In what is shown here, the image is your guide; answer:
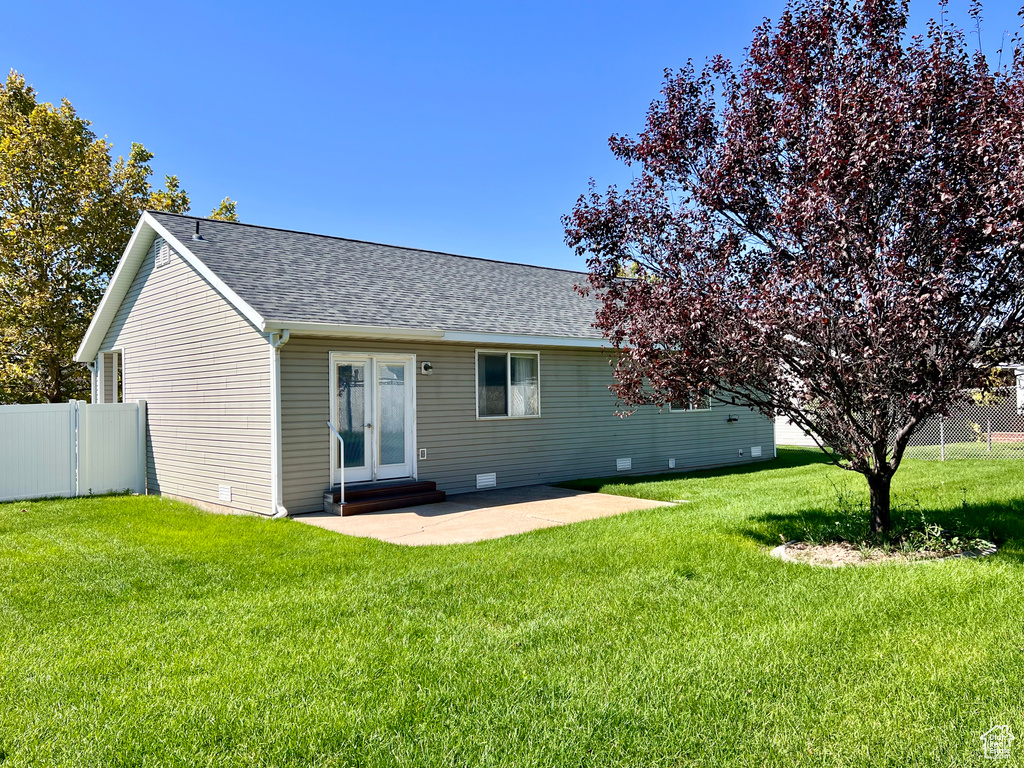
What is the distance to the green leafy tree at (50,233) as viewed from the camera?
18.9 metres

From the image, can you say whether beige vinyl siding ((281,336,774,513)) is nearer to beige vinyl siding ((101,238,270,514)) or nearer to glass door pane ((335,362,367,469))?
glass door pane ((335,362,367,469))

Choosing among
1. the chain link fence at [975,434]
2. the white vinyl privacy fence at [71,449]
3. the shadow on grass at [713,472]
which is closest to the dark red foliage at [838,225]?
the shadow on grass at [713,472]

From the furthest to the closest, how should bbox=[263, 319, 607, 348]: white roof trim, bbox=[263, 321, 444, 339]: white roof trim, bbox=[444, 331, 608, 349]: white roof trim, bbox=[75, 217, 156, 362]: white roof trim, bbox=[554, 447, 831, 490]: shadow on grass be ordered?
bbox=[75, 217, 156, 362]: white roof trim
bbox=[554, 447, 831, 490]: shadow on grass
bbox=[444, 331, 608, 349]: white roof trim
bbox=[263, 319, 607, 348]: white roof trim
bbox=[263, 321, 444, 339]: white roof trim

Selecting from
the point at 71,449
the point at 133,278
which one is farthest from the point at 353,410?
the point at 133,278

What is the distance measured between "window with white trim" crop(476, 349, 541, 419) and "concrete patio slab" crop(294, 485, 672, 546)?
61.8 inches

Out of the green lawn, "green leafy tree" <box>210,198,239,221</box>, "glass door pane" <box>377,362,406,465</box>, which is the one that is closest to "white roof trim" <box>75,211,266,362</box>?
"glass door pane" <box>377,362,406,465</box>

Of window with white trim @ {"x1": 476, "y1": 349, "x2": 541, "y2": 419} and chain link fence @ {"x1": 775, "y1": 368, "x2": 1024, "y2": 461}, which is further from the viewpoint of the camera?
chain link fence @ {"x1": 775, "y1": 368, "x2": 1024, "y2": 461}

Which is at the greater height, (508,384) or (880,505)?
(508,384)

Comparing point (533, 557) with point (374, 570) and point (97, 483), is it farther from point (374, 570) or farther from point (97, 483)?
point (97, 483)

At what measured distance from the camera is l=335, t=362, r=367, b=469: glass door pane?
10.0 meters

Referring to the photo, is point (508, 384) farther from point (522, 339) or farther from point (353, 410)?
point (353, 410)

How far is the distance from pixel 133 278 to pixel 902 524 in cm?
1342

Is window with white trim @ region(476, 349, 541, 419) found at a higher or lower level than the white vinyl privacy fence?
higher

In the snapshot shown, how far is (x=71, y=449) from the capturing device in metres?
11.8
